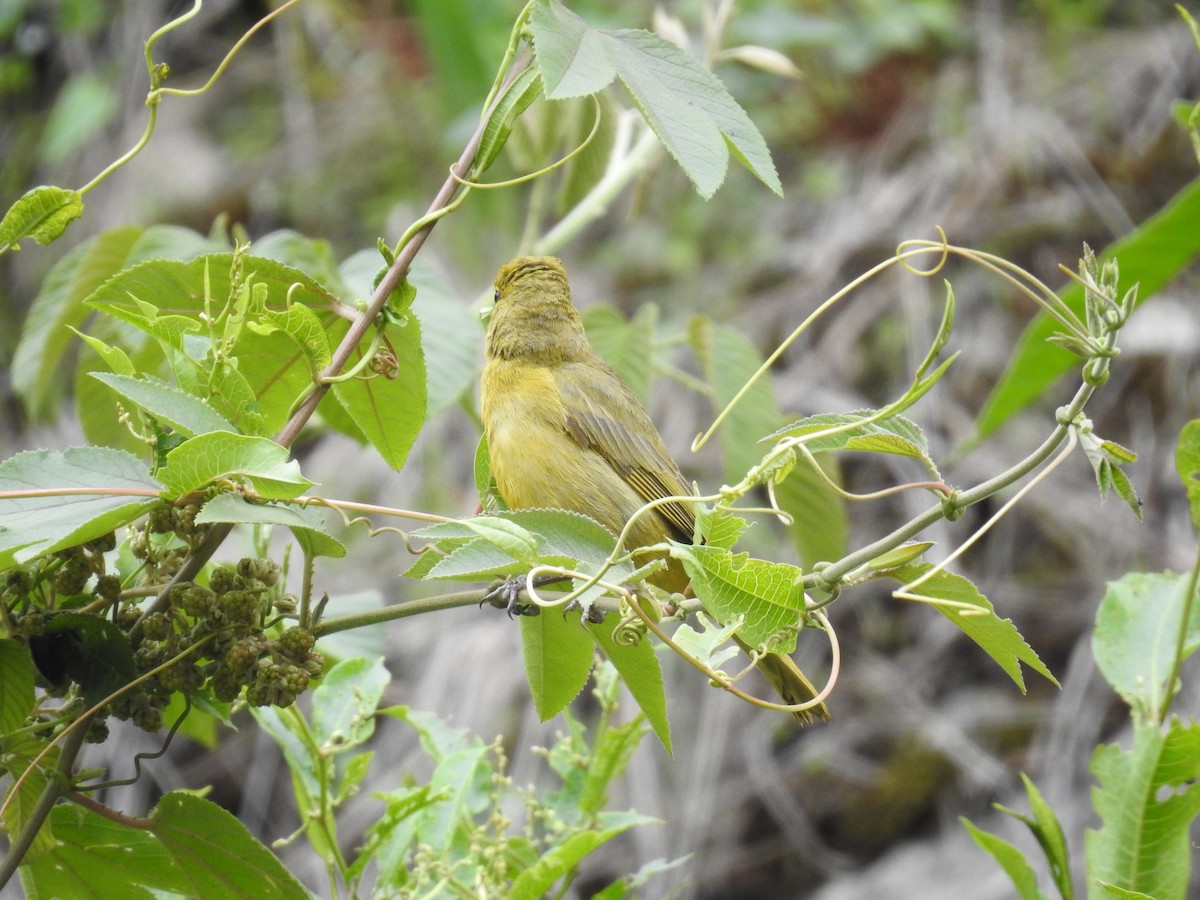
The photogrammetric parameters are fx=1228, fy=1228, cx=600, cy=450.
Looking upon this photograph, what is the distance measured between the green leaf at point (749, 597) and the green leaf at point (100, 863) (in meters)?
0.81

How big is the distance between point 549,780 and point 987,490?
155 inches

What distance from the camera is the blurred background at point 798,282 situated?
4.90 m

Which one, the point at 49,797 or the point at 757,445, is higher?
the point at 49,797

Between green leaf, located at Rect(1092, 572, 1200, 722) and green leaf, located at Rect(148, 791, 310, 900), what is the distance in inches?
45.8

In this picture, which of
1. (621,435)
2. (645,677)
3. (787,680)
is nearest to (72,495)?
(645,677)

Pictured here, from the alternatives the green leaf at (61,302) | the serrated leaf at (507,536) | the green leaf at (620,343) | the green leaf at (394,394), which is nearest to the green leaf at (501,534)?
the serrated leaf at (507,536)

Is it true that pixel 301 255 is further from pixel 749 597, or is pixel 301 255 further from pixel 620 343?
pixel 749 597

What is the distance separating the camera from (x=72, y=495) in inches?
51.5

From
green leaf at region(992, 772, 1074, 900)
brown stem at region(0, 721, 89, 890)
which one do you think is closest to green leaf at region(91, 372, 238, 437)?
brown stem at region(0, 721, 89, 890)

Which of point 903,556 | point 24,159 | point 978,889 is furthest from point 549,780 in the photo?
point 24,159

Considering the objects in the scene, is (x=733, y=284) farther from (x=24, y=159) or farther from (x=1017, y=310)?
(x=24, y=159)

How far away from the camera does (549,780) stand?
492cm

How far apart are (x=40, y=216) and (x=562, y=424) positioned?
5.49ft

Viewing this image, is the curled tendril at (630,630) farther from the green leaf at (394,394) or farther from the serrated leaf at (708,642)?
the green leaf at (394,394)
